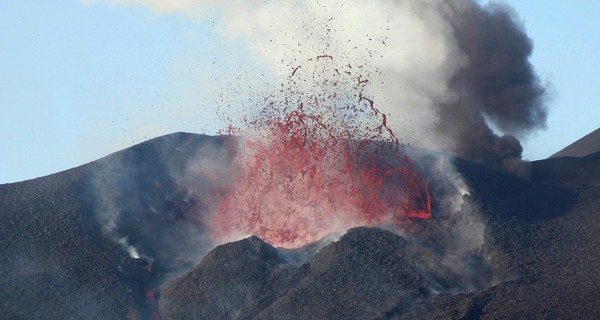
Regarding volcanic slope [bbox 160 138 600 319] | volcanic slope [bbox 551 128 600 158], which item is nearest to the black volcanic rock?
volcanic slope [bbox 160 138 600 319]

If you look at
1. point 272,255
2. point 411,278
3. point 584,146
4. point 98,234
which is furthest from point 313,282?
point 584,146

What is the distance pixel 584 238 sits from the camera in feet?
95.8

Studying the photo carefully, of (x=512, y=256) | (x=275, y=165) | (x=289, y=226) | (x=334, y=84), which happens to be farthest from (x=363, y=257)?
(x=334, y=84)

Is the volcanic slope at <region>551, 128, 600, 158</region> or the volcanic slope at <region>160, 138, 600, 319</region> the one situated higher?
the volcanic slope at <region>551, 128, 600, 158</region>

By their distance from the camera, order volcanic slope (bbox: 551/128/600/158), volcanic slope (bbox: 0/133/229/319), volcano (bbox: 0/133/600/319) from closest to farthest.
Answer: volcano (bbox: 0/133/600/319), volcanic slope (bbox: 0/133/229/319), volcanic slope (bbox: 551/128/600/158)

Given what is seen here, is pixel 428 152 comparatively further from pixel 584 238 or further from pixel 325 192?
pixel 584 238

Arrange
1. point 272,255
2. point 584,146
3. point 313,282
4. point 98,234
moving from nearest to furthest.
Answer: point 313,282 → point 272,255 → point 98,234 → point 584,146

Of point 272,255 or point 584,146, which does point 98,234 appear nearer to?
point 272,255

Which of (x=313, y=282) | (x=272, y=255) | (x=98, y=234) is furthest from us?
(x=98, y=234)

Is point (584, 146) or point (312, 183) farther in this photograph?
point (584, 146)

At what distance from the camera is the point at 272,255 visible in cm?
2856

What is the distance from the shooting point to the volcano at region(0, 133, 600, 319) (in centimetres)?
2558

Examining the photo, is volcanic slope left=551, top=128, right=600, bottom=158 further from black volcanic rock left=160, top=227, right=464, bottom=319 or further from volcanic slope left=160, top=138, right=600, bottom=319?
black volcanic rock left=160, top=227, right=464, bottom=319

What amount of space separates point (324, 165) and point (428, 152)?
14.1 ft
